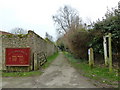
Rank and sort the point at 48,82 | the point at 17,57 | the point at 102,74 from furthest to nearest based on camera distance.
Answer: the point at 17,57
the point at 102,74
the point at 48,82

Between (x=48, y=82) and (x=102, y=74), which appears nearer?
(x=48, y=82)

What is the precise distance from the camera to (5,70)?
292 inches

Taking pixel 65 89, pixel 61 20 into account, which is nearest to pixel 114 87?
pixel 65 89

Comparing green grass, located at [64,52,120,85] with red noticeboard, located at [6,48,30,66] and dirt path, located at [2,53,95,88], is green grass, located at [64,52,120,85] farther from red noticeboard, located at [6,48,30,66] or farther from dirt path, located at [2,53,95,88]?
red noticeboard, located at [6,48,30,66]

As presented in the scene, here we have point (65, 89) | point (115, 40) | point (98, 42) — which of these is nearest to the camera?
point (65, 89)

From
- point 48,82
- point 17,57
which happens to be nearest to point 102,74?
point 48,82

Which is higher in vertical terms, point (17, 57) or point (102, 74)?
point (17, 57)

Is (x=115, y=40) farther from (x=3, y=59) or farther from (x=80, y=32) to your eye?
(x=3, y=59)

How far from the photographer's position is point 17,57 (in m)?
7.38

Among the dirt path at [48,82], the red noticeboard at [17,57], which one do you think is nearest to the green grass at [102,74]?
the dirt path at [48,82]

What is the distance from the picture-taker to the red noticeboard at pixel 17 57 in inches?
290

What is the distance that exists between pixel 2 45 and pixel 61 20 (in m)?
23.5

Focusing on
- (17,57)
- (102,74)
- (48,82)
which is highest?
(17,57)

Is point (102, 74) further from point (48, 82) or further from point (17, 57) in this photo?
point (17, 57)
